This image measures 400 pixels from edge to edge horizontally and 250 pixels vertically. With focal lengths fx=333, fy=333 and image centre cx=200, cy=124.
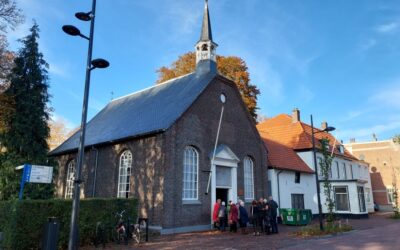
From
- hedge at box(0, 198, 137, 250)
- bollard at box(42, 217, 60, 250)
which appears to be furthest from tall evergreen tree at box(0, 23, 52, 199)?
bollard at box(42, 217, 60, 250)

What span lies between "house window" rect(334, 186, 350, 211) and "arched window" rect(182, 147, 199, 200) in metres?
18.9

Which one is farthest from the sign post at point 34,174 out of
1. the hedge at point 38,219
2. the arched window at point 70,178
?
the arched window at point 70,178

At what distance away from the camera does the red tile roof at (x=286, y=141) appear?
29.0 meters

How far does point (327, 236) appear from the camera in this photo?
15484 mm

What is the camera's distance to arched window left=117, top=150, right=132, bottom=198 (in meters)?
19.3

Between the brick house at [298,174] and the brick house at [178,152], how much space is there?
3.56 meters

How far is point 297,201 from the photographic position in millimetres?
29047

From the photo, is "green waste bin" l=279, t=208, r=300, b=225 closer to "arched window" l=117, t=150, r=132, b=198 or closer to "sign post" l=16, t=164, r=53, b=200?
"arched window" l=117, t=150, r=132, b=198

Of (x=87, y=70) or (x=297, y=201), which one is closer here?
(x=87, y=70)

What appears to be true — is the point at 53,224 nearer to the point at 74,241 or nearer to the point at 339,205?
the point at 74,241

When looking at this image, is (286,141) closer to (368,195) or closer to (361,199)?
(361,199)

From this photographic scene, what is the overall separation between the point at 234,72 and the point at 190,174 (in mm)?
18598

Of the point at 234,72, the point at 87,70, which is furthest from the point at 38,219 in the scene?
the point at 234,72

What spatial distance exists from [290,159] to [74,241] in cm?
2484
